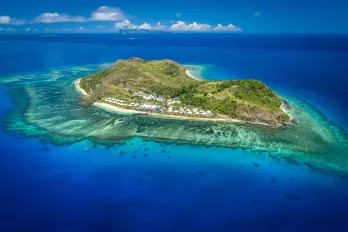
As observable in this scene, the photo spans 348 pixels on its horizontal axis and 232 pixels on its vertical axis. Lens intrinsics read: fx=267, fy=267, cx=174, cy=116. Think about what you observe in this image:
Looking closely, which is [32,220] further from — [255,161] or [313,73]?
[313,73]

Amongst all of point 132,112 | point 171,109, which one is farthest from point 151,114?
point 171,109

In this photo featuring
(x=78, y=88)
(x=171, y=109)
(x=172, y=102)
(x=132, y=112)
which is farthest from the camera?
(x=78, y=88)

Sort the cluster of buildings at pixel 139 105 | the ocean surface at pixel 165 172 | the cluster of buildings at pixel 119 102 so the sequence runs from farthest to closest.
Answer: the cluster of buildings at pixel 119 102 → the cluster of buildings at pixel 139 105 → the ocean surface at pixel 165 172

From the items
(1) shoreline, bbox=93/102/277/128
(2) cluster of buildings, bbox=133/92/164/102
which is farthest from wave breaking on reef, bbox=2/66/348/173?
(2) cluster of buildings, bbox=133/92/164/102

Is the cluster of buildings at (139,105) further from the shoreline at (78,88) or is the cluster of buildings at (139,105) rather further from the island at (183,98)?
the shoreline at (78,88)

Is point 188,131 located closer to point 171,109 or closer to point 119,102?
point 171,109

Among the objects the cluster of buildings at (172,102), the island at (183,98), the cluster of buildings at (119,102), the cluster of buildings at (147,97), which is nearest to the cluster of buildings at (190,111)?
the island at (183,98)

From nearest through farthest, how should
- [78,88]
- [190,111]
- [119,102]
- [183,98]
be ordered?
[190,111] < [119,102] < [183,98] < [78,88]

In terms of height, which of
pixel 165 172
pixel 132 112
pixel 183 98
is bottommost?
pixel 165 172

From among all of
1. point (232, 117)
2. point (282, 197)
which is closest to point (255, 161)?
point (282, 197)

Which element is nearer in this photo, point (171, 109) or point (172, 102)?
point (171, 109)
